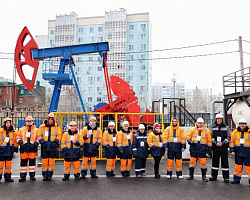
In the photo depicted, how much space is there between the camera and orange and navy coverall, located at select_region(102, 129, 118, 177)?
6.86m

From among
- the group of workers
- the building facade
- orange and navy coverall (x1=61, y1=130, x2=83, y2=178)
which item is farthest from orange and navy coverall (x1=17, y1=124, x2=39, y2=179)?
the building facade

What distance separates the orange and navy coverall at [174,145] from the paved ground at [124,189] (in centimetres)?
40

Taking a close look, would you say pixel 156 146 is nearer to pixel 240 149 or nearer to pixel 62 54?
pixel 240 149

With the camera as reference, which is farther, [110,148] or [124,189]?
[110,148]

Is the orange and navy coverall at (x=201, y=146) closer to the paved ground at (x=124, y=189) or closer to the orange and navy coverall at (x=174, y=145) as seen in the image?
the orange and navy coverall at (x=174, y=145)

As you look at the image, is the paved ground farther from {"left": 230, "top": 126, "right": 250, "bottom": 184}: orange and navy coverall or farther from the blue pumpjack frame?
the blue pumpjack frame

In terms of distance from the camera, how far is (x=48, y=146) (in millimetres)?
6453

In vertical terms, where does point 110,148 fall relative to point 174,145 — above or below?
below

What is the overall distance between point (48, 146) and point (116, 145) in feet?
6.87

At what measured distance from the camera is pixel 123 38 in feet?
153

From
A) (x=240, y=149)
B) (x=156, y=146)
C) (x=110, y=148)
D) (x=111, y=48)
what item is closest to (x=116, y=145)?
(x=110, y=148)

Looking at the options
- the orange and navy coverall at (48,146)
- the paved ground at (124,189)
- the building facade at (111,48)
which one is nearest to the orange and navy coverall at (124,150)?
the paved ground at (124,189)

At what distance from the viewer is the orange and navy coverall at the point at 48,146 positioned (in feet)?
21.2

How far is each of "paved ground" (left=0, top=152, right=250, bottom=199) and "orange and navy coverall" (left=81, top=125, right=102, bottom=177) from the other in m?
0.33
